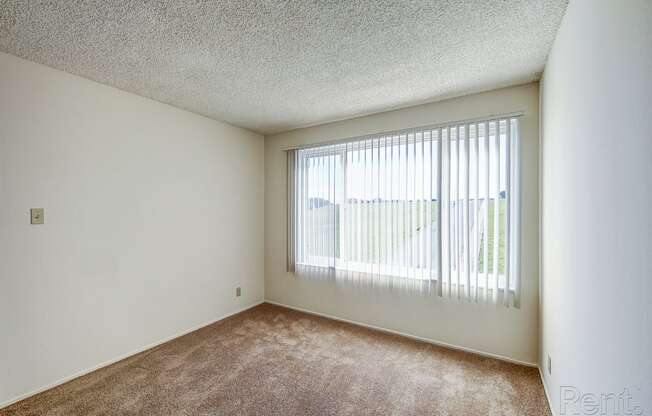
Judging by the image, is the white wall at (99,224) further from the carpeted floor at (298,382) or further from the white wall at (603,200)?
the white wall at (603,200)

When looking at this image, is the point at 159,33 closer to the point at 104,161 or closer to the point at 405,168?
the point at 104,161

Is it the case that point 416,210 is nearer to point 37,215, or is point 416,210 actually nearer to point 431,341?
point 431,341

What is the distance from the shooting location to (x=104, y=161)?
2.59 m

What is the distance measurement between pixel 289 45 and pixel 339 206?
202cm

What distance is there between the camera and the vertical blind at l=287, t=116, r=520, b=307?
2602 mm

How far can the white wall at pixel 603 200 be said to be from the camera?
32.5 inches

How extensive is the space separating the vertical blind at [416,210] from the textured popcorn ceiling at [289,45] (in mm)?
565

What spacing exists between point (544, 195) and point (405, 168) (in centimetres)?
124

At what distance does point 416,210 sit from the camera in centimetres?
303

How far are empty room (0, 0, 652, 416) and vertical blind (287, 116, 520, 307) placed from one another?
0.02 meters

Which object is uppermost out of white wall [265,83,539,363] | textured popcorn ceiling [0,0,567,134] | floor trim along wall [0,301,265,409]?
textured popcorn ceiling [0,0,567,134]

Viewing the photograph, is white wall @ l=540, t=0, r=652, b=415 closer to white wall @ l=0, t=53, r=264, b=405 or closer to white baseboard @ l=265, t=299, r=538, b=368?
white baseboard @ l=265, t=299, r=538, b=368

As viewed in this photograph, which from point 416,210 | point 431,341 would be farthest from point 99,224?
point 431,341

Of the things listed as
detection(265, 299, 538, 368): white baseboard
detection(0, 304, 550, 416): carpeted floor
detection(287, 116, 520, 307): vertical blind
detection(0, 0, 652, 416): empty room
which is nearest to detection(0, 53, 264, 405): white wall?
detection(0, 0, 652, 416): empty room
